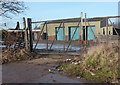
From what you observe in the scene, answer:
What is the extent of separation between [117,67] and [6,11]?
15083mm

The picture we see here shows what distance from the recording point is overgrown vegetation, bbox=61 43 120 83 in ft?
16.8

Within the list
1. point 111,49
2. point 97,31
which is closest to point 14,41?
point 111,49

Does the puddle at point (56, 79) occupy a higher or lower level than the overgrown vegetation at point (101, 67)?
lower

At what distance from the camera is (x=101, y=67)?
19.3 feet

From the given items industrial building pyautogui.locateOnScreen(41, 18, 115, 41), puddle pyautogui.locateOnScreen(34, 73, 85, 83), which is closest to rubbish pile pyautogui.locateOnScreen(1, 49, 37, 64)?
puddle pyautogui.locateOnScreen(34, 73, 85, 83)

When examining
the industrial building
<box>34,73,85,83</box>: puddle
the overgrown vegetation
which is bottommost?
<box>34,73,85,83</box>: puddle

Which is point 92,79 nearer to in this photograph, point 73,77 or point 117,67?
point 73,77

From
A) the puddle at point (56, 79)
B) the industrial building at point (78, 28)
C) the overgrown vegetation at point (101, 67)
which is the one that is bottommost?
the puddle at point (56, 79)

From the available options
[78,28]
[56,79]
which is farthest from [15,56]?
[78,28]

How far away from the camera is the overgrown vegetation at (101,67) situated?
16.8 feet

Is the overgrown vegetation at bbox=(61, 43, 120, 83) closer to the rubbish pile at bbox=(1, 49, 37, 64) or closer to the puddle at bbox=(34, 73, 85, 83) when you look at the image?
the puddle at bbox=(34, 73, 85, 83)

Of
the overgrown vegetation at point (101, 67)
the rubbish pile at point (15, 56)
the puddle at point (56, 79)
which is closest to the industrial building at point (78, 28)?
the rubbish pile at point (15, 56)

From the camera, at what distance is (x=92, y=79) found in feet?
16.8

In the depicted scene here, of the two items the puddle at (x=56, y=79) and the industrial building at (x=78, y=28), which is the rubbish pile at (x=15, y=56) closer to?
the puddle at (x=56, y=79)
